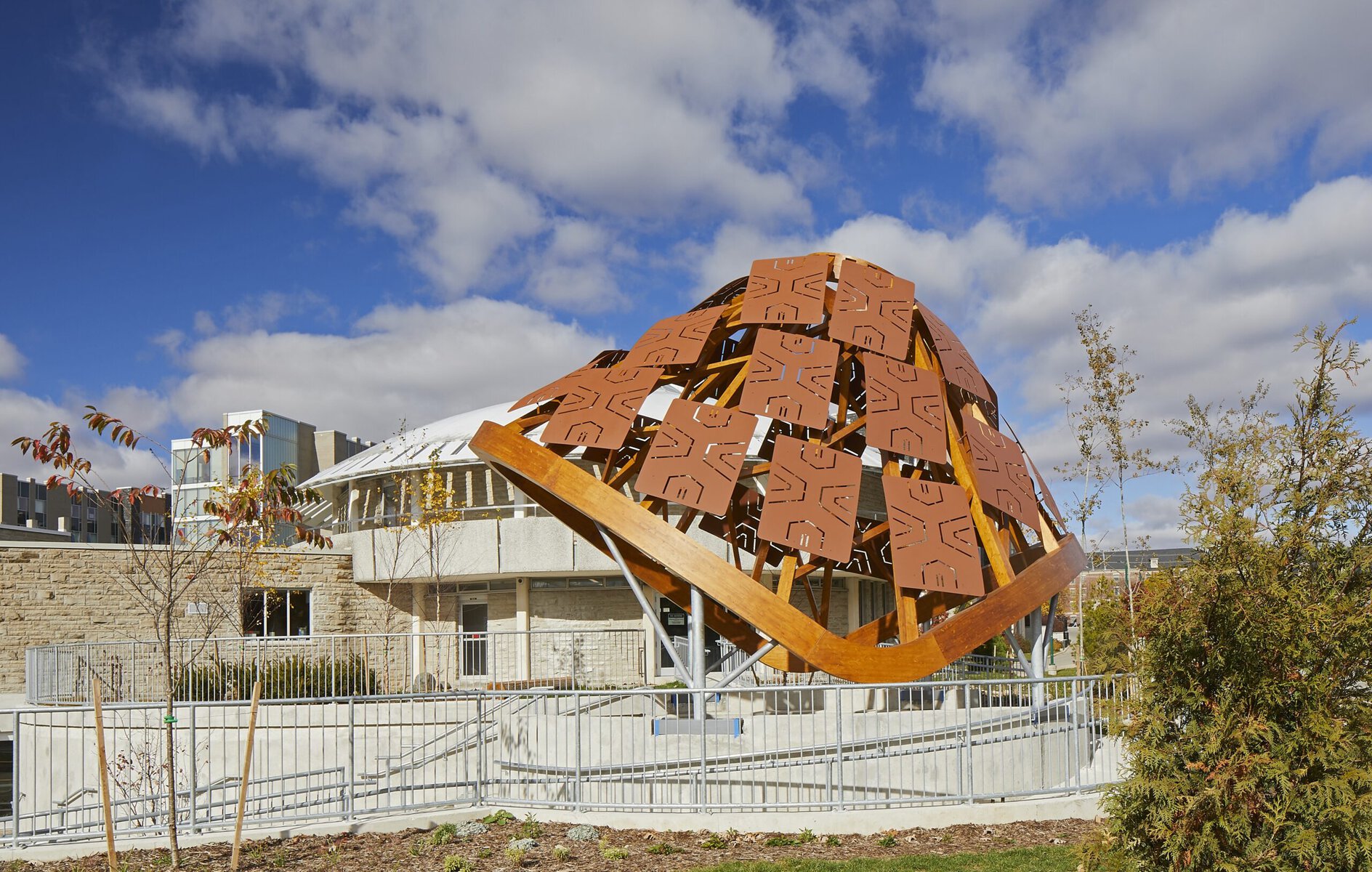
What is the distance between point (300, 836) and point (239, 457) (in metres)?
44.5

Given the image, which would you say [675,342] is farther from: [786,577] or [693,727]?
[693,727]

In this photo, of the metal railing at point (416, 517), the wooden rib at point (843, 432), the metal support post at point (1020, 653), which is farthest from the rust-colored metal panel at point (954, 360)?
the metal railing at point (416, 517)

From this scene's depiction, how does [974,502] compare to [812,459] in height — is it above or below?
below

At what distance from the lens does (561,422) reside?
14062mm

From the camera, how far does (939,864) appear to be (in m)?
9.22

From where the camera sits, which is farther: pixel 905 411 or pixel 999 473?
pixel 999 473

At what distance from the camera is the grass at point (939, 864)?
29.5 feet

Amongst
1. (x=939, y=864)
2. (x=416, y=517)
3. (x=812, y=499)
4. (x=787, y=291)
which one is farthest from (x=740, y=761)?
(x=416, y=517)

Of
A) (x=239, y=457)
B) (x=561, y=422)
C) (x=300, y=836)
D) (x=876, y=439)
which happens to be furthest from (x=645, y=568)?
(x=239, y=457)

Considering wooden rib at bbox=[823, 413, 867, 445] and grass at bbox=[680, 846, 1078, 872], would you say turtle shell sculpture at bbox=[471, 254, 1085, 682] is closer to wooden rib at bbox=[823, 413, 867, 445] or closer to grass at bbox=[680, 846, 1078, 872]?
wooden rib at bbox=[823, 413, 867, 445]

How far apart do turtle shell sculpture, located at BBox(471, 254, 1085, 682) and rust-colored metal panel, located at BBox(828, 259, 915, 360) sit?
0.03m

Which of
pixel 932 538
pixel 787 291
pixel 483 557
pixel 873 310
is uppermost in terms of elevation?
pixel 787 291

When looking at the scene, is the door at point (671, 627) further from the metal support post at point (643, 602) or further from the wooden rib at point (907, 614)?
the wooden rib at point (907, 614)

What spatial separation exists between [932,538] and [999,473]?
2.08 m
